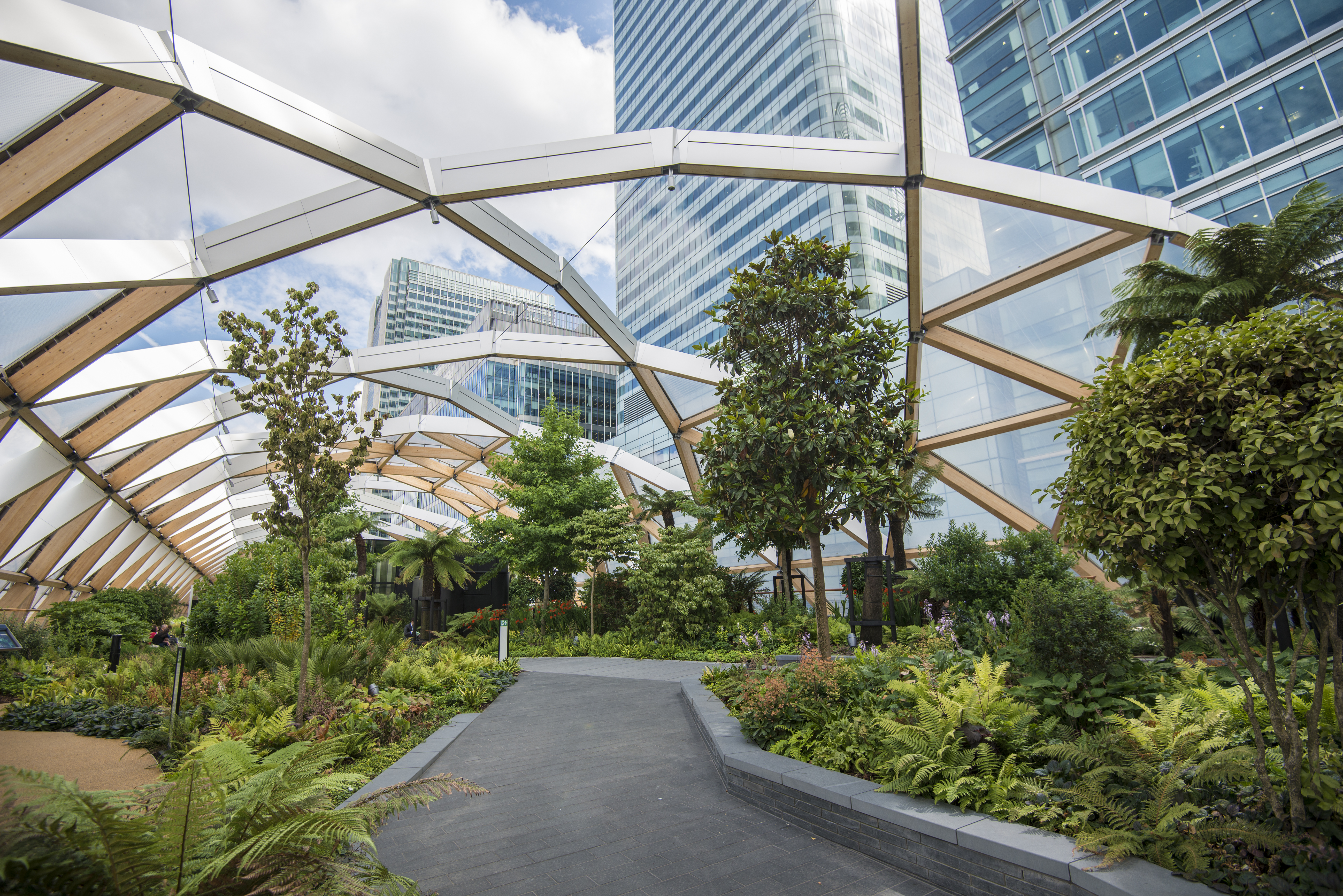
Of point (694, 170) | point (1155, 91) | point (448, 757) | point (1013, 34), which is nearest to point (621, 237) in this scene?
point (1013, 34)

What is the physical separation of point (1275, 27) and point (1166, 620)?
2546 centimetres

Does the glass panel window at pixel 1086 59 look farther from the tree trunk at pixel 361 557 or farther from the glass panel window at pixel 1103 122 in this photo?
the tree trunk at pixel 361 557

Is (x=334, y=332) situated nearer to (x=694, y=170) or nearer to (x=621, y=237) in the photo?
(x=694, y=170)

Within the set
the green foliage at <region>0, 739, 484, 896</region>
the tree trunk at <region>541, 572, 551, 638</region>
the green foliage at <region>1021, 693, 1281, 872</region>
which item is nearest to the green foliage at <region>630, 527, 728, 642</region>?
the tree trunk at <region>541, 572, 551, 638</region>

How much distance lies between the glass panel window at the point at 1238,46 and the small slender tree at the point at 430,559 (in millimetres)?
31349

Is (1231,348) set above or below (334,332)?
below

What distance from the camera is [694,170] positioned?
10.5 metres

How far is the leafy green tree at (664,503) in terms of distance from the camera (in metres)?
20.2

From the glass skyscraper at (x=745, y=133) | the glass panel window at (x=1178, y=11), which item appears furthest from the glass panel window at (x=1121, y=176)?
the glass skyscraper at (x=745, y=133)

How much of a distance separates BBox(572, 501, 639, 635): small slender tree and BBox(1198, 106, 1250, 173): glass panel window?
80.6 ft

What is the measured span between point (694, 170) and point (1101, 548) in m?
8.71

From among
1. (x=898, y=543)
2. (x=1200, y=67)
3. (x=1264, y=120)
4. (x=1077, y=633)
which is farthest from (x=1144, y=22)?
(x=1077, y=633)

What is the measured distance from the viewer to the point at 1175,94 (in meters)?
24.4

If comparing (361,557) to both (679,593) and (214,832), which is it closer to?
(679,593)
